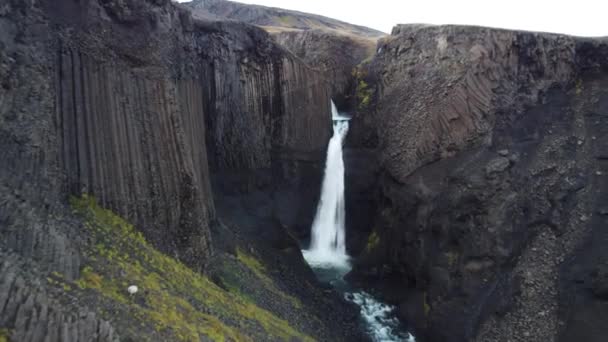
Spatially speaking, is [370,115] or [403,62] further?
[370,115]

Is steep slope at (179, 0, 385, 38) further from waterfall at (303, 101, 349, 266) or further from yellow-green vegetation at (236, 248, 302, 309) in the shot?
yellow-green vegetation at (236, 248, 302, 309)

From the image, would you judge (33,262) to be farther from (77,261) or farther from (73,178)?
(73,178)

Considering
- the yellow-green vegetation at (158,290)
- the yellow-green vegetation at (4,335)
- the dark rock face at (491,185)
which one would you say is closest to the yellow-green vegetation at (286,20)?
the dark rock face at (491,185)

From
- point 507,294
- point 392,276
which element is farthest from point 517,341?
point 392,276

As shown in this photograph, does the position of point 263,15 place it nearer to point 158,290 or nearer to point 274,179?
point 274,179

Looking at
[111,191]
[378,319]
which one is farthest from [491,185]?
[111,191]
